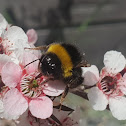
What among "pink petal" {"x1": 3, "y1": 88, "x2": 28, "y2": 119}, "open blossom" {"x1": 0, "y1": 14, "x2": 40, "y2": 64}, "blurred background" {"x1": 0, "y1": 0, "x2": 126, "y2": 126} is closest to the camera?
"pink petal" {"x1": 3, "y1": 88, "x2": 28, "y2": 119}

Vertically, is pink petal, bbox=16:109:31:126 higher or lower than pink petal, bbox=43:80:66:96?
lower

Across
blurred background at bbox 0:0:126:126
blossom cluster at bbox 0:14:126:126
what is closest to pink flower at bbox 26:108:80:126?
blossom cluster at bbox 0:14:126:126

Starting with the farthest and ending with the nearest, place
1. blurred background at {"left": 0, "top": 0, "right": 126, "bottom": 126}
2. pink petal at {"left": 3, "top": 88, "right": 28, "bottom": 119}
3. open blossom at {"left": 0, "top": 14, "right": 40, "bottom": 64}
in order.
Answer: blurred background at {"left": 0, "top": 0, "right": 126, "bottom": 126} → open blossom at {"left": 0, "top": 14, "right": 40, "bottom": 64} → pink petal at {"left": 3, "top": 88, "right": 28, "bottom": 119}

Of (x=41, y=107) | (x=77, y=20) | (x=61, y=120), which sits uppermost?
(x=41, y=107)

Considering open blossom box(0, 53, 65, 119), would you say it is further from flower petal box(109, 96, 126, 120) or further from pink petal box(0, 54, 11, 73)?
flower petal box(109, 96, 126, 120)

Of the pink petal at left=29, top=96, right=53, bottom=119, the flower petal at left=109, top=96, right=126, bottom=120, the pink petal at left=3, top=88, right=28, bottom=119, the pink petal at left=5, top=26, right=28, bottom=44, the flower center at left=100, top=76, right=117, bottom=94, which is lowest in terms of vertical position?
the flower petal at left=109, top=96, right=126, bottom=120

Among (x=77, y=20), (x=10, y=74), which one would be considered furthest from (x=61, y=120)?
(x=77, y=20)

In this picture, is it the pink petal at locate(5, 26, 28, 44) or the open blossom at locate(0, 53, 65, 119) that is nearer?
the open blossom at locate(0, 53, 65, 119)

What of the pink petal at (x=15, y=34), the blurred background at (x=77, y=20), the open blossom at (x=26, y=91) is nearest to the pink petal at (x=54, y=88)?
the open blossom at (x=26, y=91)

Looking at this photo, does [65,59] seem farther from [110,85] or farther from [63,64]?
[110,85]
